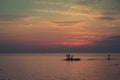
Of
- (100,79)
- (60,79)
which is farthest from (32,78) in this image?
(100,79)

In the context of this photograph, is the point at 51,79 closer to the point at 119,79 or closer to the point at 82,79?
the point at 82,79

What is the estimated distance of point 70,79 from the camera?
55781 mm

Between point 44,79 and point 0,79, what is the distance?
8885mm

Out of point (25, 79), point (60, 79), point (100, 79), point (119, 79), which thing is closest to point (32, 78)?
point (25, 79)

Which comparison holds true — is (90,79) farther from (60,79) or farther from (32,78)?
(32,78)

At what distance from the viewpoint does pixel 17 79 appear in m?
57.0

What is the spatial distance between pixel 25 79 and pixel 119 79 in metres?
19.2

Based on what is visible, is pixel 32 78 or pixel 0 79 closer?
pixel 0 79

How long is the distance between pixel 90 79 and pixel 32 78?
39.8ft

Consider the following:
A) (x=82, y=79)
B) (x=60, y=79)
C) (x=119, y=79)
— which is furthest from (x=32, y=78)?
(x=119, y=79)

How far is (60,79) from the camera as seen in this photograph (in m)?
55.2

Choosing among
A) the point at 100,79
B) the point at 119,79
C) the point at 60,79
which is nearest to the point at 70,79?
the point at 60,79

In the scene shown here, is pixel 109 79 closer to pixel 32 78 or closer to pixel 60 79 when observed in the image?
pixel 60 79

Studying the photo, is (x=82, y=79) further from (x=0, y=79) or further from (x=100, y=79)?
(x=0, y=79)
